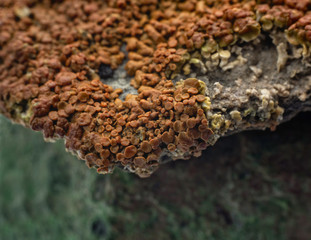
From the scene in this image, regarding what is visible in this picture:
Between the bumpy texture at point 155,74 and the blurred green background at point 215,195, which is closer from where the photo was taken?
the bumpy texture at point 155,74

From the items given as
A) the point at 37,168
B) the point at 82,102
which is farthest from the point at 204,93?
the point at 37,168

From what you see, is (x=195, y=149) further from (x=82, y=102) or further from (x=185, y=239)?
(x=185, y=239)

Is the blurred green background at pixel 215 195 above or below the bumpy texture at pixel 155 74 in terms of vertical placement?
below

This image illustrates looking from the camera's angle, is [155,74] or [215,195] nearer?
[155,74]

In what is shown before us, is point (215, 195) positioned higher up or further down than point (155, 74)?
further down
